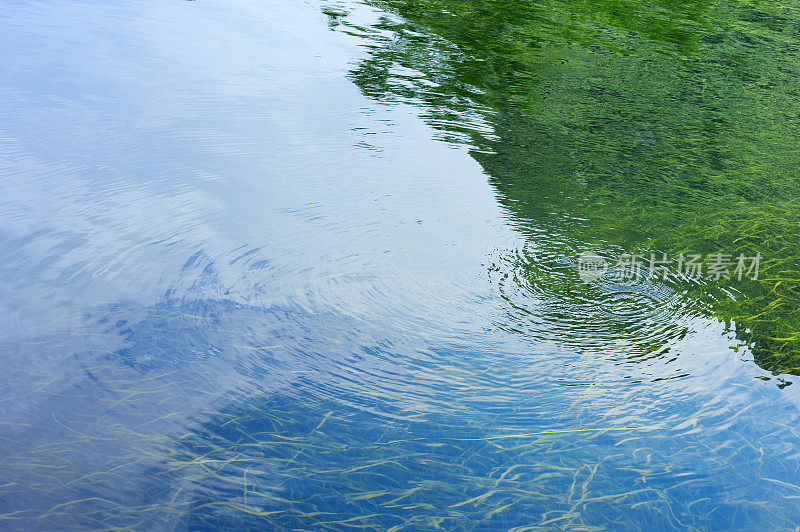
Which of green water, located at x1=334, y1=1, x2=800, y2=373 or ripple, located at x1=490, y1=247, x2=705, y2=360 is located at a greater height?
green water, located at x1=334, y1=1, x2=800, y2=373

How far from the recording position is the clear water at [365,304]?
182 centimetres

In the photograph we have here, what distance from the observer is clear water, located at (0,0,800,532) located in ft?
5.96

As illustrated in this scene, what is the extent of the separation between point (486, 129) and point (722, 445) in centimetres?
242

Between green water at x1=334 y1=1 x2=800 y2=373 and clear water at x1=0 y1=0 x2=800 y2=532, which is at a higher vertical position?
green water at x1=334 y1=1 x2=800 y2=373

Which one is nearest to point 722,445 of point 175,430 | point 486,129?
point 175,430

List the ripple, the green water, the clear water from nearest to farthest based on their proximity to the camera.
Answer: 1. the clear water
2. the ripple
3. the green water

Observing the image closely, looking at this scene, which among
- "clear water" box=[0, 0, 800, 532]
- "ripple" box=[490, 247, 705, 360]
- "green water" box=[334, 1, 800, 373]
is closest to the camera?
"clear water" box=[0, 0, 800, 532]

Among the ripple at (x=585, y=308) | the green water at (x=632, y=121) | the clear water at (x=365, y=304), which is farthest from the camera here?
the green water at (x=632, y=121)

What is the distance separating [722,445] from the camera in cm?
205

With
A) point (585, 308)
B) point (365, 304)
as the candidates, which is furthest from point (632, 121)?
point (365, 304)

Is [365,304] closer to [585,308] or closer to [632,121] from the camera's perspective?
[585,308]

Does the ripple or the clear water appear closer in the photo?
the clear water

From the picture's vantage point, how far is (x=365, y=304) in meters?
2.50

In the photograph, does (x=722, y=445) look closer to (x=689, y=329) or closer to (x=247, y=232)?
(x=689, y=329)
